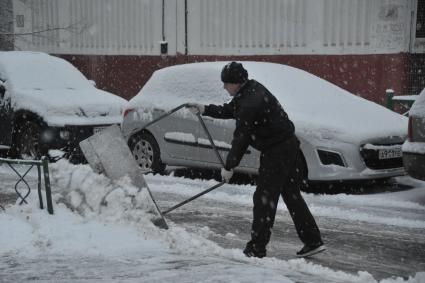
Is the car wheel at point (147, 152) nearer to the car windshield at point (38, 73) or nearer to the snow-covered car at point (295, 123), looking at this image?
the snow-covered car at point (295, 123)

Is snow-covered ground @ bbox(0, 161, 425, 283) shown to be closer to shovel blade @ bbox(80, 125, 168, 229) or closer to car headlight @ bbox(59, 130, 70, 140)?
shovel blade @ bbox(80, 125, 168, 229)

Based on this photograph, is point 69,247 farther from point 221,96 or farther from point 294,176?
point 221,96

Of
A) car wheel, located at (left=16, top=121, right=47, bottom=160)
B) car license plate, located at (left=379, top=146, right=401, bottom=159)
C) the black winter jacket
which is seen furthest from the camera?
car wheel, located at (left=16, top=121, right=47, bottom=160)

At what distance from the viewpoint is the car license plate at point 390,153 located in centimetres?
815

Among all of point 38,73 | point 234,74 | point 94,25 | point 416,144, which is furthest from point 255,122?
point 94,25

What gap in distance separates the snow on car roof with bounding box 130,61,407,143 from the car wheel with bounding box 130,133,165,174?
51cm

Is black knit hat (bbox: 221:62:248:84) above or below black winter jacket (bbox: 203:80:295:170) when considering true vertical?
above

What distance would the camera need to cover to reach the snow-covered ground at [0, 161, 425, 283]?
4848 mm

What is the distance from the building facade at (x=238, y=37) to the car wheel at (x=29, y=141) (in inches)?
237

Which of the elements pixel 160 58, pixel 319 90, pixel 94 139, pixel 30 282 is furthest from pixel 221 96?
pixel 160 58

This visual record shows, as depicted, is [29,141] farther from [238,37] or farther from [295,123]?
[238,37]

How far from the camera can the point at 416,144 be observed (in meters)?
7.33

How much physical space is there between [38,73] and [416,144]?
22.3 feet

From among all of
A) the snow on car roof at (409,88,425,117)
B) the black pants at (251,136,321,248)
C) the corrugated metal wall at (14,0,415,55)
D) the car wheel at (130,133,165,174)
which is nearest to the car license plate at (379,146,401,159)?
the snow on car roof at (409,88,425,117)
